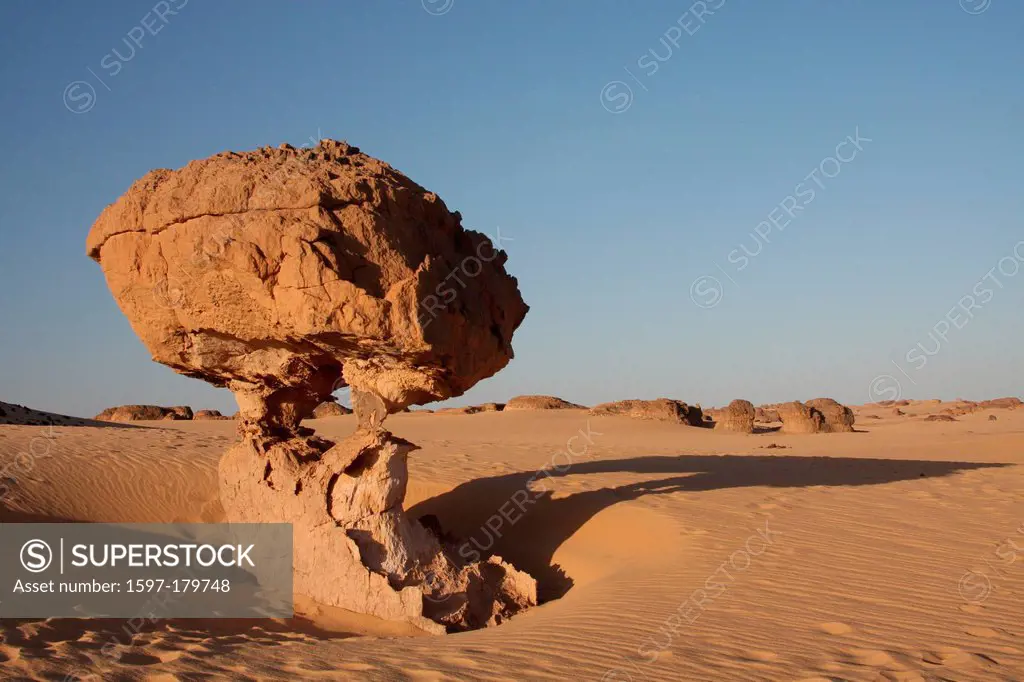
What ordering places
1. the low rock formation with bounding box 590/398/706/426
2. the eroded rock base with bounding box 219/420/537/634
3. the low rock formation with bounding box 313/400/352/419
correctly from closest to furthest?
1. the eroded rock base with bounding box 219/420/537/634
2. the low rock formation with bounding box 590/398/706/426
3. the low rock formation with bounding box 313/400/352/419

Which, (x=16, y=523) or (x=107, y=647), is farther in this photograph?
(x=16, y=523)

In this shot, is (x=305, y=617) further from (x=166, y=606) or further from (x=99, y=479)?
(x=99, y=479)

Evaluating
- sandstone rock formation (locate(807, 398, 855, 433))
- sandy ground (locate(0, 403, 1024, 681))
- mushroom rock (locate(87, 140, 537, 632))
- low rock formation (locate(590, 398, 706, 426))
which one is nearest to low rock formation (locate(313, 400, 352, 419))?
low rock formation (locate(590, 398, 706, 426))

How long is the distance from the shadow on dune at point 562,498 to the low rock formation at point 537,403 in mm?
15601

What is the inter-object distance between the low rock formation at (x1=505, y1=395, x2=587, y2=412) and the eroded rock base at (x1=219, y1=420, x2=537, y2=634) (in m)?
22.1

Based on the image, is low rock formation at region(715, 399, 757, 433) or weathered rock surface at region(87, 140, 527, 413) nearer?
weathered rock surface at region(87, 140, 527, 413)

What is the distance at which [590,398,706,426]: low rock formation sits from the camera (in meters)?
25.1

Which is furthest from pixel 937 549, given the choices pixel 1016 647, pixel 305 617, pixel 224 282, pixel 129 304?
pixel 129 304

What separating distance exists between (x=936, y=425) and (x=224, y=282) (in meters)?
25.0

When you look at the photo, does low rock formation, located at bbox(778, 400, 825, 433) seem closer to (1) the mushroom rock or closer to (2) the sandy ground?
(2) the sandy ground

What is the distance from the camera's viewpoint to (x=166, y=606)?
650cm

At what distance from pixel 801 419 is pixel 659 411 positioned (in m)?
4.52

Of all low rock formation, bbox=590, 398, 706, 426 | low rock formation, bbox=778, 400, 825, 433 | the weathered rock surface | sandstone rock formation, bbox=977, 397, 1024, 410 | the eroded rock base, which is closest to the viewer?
the weathered rock surface

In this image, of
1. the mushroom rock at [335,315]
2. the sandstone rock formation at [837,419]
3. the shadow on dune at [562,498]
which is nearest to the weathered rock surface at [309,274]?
the mushroom rock at [335,315]
